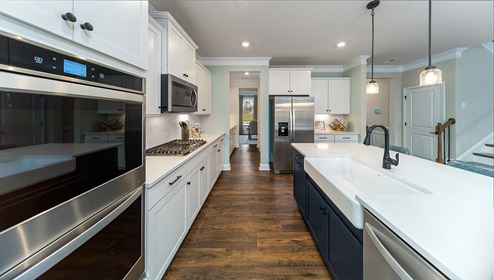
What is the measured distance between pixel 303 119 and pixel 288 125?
1.18 ft

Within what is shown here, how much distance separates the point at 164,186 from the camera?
157 cm

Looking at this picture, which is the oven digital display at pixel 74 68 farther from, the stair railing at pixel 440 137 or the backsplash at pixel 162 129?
the stair railing at pixel 440 137

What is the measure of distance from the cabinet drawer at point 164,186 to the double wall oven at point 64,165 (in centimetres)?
16

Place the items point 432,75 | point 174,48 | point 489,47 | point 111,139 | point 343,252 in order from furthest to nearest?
point 489,47 < point 174,48 < point 432,75 < point 343,252 < point 111,139

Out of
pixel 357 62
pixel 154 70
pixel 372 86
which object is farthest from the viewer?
pixel 357 62

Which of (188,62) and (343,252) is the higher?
(188,62)

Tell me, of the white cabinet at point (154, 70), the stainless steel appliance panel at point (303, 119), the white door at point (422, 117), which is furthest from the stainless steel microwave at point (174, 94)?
the white door at point (422, 117)

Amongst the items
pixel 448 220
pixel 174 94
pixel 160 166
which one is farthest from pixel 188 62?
pixel 448 220

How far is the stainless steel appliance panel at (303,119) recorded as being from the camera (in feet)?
15.9

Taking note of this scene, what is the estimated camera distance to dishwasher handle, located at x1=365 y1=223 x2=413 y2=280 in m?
0.71

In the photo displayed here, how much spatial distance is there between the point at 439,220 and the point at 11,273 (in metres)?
1.41

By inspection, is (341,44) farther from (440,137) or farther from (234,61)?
(440,137)

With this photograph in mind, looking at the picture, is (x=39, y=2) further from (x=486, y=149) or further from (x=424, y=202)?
(x=486, y=149)

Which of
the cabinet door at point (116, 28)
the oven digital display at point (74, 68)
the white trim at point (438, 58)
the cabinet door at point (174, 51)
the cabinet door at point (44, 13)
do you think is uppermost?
the white trim at point (438, 58)
